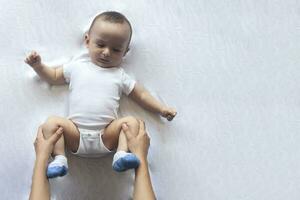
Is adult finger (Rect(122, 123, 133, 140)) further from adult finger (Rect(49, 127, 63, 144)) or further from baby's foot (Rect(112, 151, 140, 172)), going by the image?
adult finger (Rect(49, 127, 63, 144))

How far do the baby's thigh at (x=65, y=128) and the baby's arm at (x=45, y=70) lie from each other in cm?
11

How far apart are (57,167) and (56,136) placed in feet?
0.26

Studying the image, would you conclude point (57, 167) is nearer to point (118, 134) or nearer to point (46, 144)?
point (46, 144)

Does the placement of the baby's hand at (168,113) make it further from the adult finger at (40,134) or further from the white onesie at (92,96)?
the adult finger at (40,134)

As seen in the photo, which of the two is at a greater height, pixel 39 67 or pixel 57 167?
pixel 39 67

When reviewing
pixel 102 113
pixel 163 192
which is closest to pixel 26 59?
pixel 102 113

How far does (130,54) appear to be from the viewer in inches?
46.4

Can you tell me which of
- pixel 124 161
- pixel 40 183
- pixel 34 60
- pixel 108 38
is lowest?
pixel 40 183

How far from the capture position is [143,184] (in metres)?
1.04

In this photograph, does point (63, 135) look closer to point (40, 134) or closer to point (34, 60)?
point (40, 134)

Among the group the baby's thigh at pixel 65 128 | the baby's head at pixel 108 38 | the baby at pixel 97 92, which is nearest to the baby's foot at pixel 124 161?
the baby at pixel 97 92

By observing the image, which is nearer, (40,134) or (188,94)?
(40,134)

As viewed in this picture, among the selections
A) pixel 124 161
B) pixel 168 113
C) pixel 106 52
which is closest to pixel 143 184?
pixel 124 161

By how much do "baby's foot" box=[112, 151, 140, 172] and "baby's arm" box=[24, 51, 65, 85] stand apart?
257 millimetres
